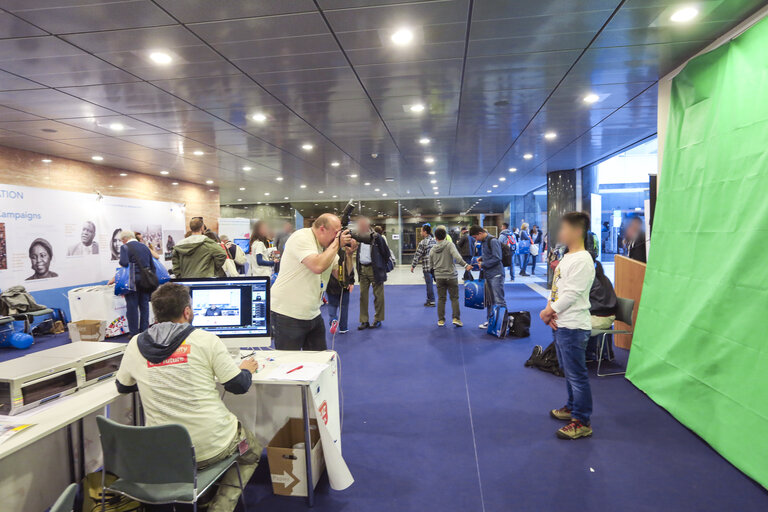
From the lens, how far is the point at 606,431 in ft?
9.55

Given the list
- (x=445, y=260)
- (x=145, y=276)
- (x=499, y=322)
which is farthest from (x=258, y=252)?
(x=499, y=322)

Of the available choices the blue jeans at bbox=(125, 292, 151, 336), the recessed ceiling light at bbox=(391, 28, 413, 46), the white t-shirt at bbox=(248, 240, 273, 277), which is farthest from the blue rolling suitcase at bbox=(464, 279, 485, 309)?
the blue jeans at bbox=(125, 292, 151, 336)

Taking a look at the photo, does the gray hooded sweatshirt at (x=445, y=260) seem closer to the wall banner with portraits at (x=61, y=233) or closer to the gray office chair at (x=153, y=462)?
the gray office chair at (x=153, y=462)

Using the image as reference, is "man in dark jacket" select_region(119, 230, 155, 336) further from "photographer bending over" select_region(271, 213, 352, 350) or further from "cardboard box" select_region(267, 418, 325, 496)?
"cardboard box" select_region(267, 418, 325, 496)

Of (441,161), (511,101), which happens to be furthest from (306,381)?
(441,161)

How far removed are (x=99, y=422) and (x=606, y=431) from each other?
3.13m

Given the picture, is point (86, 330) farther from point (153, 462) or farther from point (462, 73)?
point (462, 73)

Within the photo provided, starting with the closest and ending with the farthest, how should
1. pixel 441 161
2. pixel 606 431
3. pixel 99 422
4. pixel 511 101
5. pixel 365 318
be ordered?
pixel 99 422
pixel 606 431
pixel 511 101
pixel 365 318
pixel 441 161

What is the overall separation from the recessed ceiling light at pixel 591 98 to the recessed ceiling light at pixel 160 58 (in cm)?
423

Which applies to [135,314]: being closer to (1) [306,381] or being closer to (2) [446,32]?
(1) [306,381]

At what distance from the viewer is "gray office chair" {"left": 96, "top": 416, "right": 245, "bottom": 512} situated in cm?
159

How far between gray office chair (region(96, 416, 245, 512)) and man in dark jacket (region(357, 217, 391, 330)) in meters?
4.42

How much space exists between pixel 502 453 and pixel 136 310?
17.4ft

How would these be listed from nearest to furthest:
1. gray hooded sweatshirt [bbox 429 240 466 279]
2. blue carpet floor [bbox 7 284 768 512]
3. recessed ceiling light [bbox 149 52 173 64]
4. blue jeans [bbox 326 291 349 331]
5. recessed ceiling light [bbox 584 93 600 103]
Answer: blue carpet floor [bbox 7 284 768 512], recessed ceiling light [bbox 149 52 173 64], recessed ceiling light [bbox 584 93 600 103], blue jeans [bbox 326 291 349 331], gray hooded sweatshirt [bbox 429 240 466 279]
